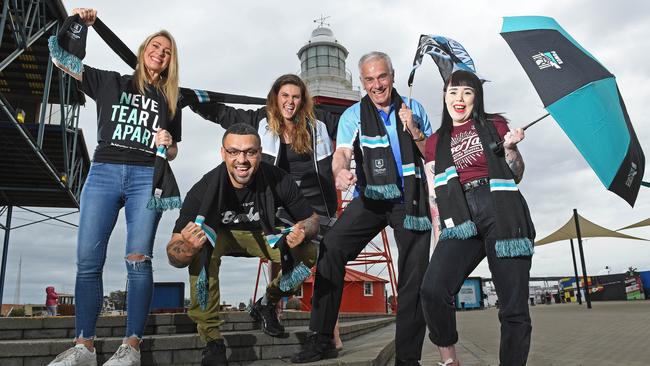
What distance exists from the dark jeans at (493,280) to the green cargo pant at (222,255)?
32.2 inches

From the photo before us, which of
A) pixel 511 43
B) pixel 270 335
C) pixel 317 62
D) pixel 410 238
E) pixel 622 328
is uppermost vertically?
pixel 317 62

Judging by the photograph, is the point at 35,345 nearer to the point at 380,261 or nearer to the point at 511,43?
the point at 511,43

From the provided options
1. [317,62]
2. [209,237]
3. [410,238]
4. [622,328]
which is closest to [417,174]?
[410,238]

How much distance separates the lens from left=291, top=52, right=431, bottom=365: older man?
3.05 m

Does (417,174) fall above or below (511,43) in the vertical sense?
below

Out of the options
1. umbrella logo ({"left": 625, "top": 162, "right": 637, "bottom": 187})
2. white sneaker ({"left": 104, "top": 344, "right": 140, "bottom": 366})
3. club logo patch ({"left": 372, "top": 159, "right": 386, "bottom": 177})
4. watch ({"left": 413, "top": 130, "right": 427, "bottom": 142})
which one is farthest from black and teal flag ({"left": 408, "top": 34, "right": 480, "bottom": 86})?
white sneaker ({"left": 104, "top": 344, "right": 140, "bottom": 366})

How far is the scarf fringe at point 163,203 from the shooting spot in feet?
9.66

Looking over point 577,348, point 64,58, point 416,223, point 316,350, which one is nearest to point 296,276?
point 316,350

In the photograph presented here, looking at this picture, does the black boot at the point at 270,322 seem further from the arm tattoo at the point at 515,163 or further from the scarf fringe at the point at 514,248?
the arm tattoo at the point at 515,163

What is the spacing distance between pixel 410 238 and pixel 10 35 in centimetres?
1159

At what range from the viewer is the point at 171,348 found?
3.21m

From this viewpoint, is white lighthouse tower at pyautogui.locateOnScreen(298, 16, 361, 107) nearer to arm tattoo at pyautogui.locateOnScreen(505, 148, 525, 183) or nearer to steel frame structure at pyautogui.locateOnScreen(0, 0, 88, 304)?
steel frame structure at pyautogui.locateOnScreen(0, 0, 88, 304)

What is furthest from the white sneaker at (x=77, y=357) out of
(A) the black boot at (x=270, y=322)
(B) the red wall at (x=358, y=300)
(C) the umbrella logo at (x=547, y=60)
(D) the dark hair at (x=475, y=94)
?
(B) the red wall at (x=358, y=300)

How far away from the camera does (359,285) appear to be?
1912 centimetres
